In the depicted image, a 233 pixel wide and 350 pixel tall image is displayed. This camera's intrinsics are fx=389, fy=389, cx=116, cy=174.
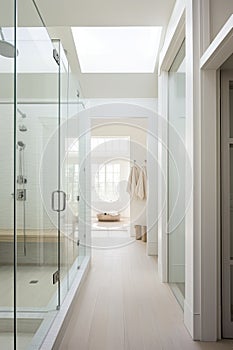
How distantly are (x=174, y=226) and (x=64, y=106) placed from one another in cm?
168

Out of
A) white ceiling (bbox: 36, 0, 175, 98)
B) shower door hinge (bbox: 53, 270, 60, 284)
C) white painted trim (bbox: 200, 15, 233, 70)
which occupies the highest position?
white ceiling (bbox: 36, 0, 175, 98)

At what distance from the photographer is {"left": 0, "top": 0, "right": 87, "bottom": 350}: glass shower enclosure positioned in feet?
6.96

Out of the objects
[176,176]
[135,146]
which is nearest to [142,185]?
[135,146]

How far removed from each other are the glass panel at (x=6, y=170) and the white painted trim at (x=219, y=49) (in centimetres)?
118

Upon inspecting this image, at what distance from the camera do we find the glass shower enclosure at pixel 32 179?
2.12 meters

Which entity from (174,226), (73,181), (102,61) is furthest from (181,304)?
(102,61)

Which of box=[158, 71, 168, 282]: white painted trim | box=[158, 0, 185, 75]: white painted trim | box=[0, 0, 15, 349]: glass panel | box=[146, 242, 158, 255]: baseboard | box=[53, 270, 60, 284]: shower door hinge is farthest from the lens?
box=[146, 242, 158, 255]: baseboard

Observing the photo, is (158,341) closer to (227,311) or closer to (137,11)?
(227,311)

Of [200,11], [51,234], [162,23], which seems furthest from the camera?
[162,23]

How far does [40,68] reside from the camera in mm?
3082

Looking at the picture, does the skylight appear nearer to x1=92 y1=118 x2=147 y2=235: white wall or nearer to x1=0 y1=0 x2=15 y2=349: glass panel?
x1=92 y1=118 x2=147 y2=235: white wall

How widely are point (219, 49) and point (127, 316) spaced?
213cm

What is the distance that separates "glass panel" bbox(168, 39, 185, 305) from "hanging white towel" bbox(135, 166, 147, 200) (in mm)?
3443

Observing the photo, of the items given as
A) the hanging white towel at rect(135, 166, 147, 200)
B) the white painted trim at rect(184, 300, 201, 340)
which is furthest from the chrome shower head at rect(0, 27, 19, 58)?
the hanging white towel at rect(135, 166, 147, 200)
